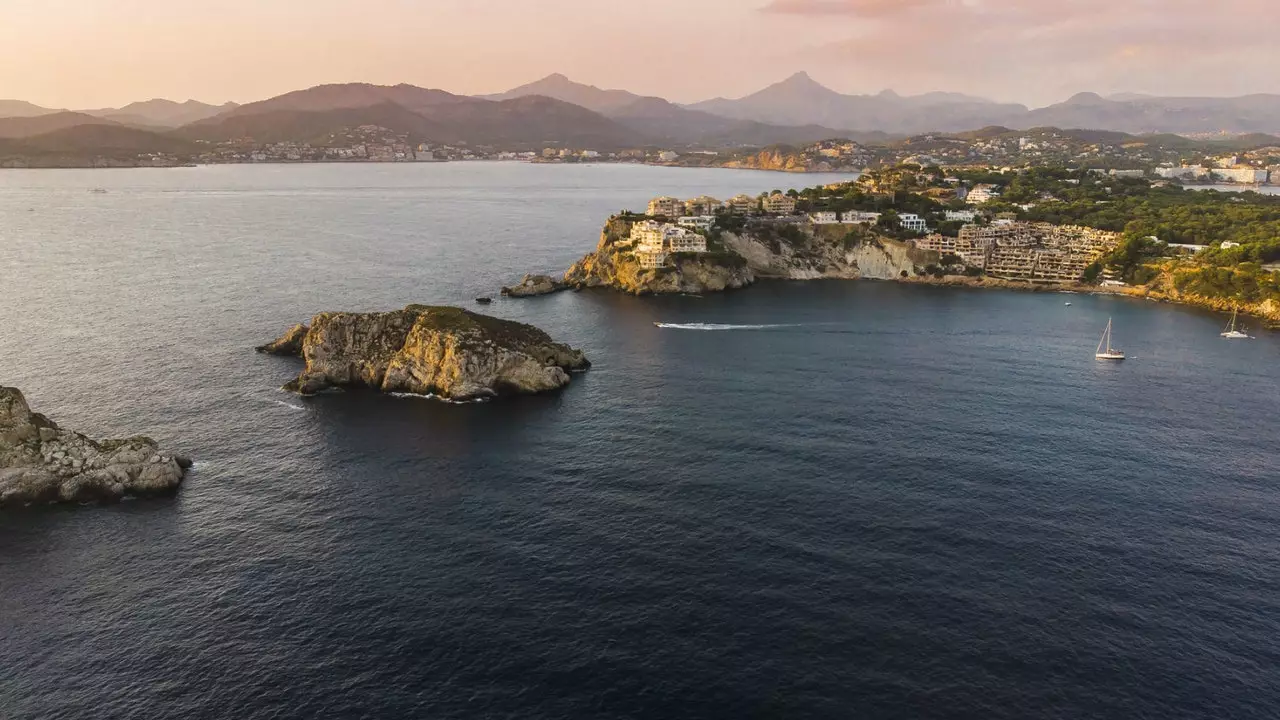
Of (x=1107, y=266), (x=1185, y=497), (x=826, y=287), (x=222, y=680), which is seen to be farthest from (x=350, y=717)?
(x=1107, y=266)

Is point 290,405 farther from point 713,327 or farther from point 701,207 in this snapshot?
point 701,207

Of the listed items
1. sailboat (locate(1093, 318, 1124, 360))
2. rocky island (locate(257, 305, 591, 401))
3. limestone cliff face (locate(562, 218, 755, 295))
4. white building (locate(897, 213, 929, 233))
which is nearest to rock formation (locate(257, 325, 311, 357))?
rocky island (locate(257, 305, 591, 401))

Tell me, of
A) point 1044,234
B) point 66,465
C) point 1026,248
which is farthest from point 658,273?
point 66,465

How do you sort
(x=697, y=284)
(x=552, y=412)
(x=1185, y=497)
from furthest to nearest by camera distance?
(x=697, y=284), (x=552, y=412), (x=1185, y=497)

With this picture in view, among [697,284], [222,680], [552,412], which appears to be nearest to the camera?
[222,680]

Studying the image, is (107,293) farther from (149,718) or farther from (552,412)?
(149,718)

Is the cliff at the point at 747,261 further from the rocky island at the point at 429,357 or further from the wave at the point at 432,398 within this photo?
the wave at the point at 432,398
